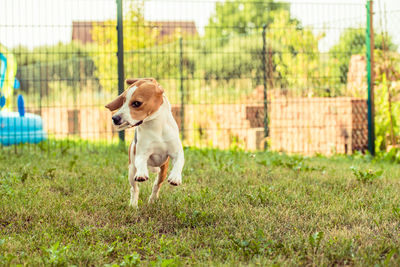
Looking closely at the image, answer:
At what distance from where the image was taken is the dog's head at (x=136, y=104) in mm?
3127

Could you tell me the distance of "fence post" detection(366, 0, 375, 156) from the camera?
8422 millimetres

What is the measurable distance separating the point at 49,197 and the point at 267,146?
18.3ft

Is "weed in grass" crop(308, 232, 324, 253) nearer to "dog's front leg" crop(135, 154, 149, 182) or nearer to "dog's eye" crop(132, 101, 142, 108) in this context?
"dog's front leg" crop(135, 154, 149, 182)

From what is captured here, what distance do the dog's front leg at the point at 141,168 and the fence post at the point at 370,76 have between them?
20.3ft

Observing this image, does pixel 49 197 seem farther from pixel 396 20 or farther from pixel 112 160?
pixel 396 20

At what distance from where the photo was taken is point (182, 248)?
2.90 metres

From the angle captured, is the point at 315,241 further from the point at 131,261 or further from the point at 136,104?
the point at 136,104

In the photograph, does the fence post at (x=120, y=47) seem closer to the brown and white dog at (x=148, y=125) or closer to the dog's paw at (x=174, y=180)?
the brown and white dog at (x=148, y=125)

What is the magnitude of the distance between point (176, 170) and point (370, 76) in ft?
20.2

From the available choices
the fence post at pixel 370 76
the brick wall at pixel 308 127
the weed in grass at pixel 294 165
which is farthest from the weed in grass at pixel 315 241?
the fence post at pixel 370 76

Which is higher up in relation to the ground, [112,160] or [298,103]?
[298,103]

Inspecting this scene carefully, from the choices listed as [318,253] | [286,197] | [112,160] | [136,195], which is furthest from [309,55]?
[318,253]

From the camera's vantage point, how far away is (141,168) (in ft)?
11.0

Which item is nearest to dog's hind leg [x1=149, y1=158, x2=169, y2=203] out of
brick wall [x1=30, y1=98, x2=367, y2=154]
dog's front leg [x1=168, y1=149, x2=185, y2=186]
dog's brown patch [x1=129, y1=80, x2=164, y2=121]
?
dog's front leg [x1=168, y1=149, x2=185, y2=186]
